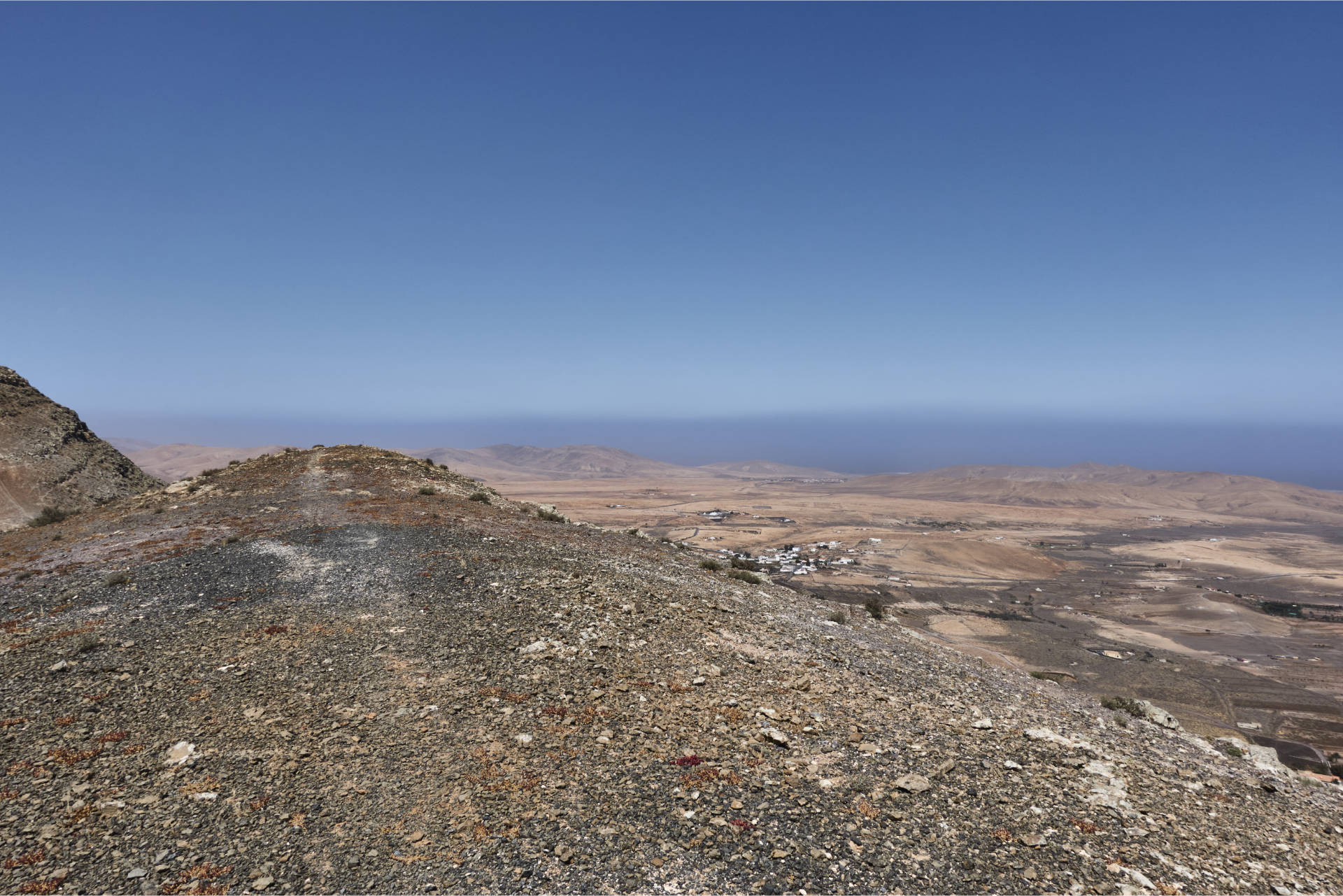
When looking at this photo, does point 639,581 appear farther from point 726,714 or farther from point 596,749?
point 596,749

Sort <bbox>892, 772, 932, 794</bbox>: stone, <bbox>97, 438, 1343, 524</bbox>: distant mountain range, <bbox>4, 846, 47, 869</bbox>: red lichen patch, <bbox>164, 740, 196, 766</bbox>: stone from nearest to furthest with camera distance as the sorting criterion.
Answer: <bbox>4, 846, 47, 869</bbox>: red lichen patch < <bbox>164, 740, 196, 766</bbox>: stone < <bbox>892, 772, 932, 794</bbox>: stone < <bbox>97, 438, 1343, 524</bbox>: distant mountain range

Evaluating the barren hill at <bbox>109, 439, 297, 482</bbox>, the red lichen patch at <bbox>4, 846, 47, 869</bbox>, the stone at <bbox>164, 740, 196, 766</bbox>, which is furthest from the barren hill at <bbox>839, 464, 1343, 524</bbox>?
the barren hill at <bbox>109, 439, 297, 482</bbox>

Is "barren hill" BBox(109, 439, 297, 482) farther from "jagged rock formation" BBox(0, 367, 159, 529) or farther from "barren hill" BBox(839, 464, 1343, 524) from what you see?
"barren hill" BBox(839, 464, 1343, 524)

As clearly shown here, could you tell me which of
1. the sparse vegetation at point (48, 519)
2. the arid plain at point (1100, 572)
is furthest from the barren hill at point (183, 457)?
the sparse vegetation at point (48, 519)

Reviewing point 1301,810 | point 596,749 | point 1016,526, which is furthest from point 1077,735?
point 1016,526

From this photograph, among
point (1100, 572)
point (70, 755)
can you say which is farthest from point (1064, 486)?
point (70, 755)

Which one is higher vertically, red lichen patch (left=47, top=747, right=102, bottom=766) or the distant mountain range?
red lichen patch (left=47, top=747, right=102, bottom=766)
